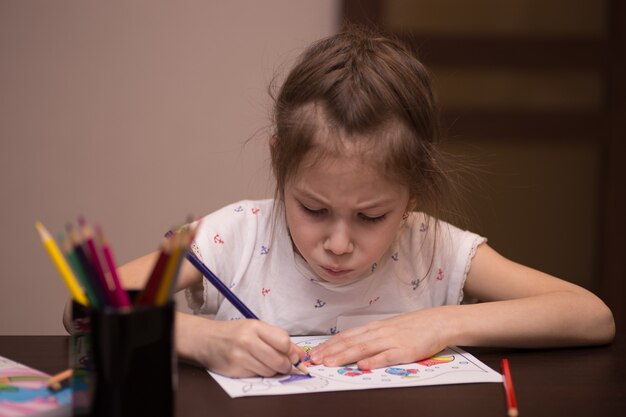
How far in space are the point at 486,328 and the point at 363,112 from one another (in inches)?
12.3

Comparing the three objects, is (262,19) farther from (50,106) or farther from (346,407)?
(346,407)

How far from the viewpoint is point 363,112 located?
0.91 meters

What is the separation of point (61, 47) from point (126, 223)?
1.60 ft

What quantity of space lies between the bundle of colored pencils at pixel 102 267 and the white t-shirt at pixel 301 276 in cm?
58

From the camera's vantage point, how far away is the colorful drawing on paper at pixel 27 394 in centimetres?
61

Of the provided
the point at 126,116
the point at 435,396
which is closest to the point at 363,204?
the point at 435,396

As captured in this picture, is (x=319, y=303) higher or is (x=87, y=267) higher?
(x=87, y=267)

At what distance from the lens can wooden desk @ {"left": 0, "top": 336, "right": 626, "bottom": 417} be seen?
66 centimetres

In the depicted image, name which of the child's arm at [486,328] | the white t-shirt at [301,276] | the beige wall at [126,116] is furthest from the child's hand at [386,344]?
the beige wall at [126,116]

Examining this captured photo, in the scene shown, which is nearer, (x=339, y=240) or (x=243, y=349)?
(x=243, y=349)

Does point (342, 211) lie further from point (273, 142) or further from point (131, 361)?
point (131, 361)

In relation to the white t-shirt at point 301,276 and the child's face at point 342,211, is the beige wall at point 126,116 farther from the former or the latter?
the child's face at point 342,211

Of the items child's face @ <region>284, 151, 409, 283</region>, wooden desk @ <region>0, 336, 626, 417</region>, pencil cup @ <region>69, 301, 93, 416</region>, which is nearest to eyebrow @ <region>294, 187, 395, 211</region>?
child's face @ <region>284, 151, 409, 283</region>

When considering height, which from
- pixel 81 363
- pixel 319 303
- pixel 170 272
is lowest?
pixel 319 303
